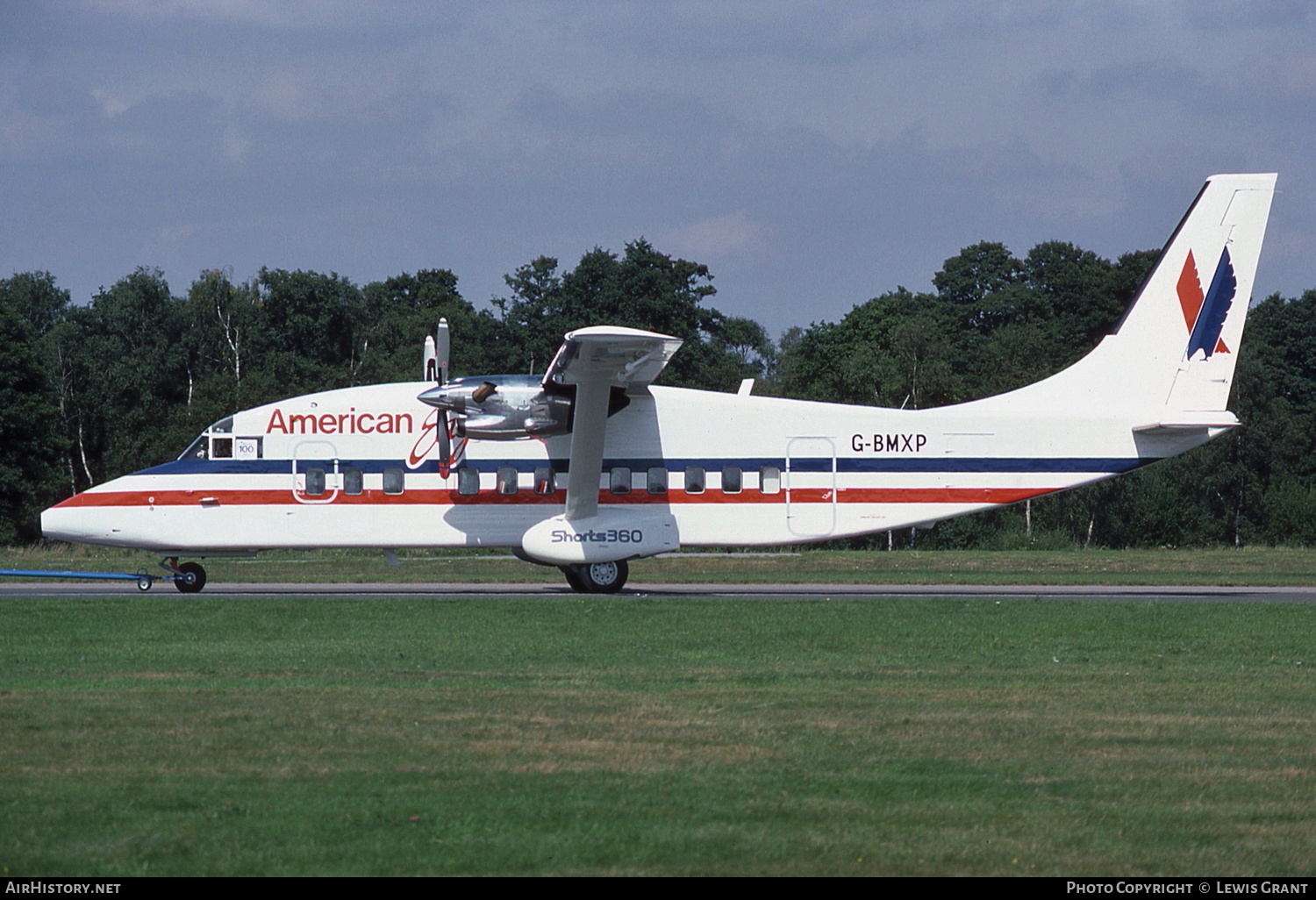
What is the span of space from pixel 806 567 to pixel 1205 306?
13.3 meters

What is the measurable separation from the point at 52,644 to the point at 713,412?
1246 centimetres

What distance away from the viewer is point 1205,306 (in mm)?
24578

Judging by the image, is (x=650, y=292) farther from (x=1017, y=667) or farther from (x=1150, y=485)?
(x=1017, y=667)

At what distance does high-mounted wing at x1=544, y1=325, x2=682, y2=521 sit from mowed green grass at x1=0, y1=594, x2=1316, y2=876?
17.1ft

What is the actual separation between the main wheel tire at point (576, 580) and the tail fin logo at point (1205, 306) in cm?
1179

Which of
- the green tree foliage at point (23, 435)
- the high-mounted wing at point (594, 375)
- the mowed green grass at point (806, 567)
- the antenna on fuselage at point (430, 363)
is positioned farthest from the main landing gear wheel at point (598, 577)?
the green tree foliage at point (23, 435)

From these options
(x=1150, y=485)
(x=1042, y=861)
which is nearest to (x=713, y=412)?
(x=1042, y=861)

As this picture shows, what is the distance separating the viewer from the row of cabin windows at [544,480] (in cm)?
2444

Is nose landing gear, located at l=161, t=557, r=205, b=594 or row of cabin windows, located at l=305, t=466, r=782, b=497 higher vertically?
row of cabin windows, located at l=305, t=466, r=782, b=497

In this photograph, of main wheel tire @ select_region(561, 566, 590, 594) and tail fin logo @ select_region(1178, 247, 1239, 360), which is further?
main wheel tire @ select_region(561, 566, 590, 594)

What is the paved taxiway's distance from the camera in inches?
926

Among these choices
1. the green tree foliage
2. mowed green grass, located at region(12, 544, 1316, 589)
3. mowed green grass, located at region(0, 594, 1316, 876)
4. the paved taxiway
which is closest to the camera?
mowed green grass, located at region(0, 594, 1316, 876)

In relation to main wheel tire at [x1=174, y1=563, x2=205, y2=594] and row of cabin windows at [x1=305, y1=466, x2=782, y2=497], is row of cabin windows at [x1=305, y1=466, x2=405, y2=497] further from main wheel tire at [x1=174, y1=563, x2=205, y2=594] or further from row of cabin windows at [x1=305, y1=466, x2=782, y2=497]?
main wheel tire at [x1=174, y1=563, x2=205, y2=594]

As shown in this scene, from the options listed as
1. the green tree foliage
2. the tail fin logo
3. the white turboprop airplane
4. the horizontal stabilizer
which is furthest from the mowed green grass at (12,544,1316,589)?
the green tree foliage
